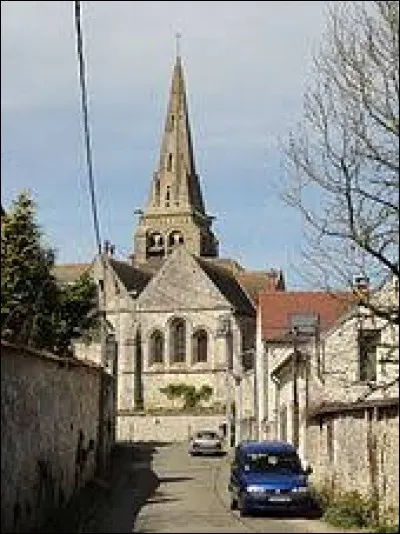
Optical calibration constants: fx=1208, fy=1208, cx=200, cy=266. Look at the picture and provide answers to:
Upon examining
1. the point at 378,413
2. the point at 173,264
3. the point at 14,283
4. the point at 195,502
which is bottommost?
the point at 195,502

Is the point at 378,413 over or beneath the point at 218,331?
beneath

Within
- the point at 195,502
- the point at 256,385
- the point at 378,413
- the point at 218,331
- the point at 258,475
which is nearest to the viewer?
the point at 378,413

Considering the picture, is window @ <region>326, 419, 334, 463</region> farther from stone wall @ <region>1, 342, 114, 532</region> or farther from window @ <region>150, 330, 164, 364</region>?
window @ <region>150, 330, 164, 364</region>

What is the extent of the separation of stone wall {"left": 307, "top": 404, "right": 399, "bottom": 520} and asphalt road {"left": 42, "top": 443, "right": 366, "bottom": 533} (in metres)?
1.22

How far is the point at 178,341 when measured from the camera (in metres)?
92.1

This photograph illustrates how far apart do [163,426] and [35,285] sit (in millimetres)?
33124

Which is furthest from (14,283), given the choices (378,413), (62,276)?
(62,276)

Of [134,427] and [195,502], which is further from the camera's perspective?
[134,427]

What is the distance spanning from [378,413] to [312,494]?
211 inches

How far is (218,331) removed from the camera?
89750 millimetres

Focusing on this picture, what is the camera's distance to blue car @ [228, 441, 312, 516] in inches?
1045

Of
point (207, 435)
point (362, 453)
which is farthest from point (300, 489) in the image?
point (207, 435)

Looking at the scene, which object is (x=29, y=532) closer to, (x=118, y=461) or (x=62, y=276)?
(x=118, y=461)

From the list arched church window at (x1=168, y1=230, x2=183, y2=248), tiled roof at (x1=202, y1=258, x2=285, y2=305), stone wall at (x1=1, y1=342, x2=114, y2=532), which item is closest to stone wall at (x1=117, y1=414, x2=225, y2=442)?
tiled roof at (x1=202, y1=258, x2=285, y2=305)
